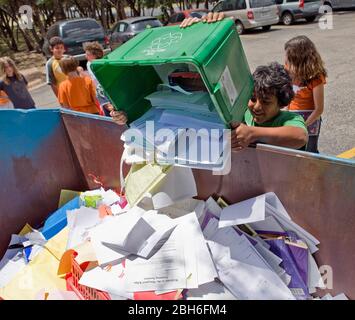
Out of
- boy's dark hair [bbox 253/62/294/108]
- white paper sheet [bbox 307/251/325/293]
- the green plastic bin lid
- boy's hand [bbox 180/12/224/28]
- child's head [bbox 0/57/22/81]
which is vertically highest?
boy's hand [bbox 180/12/224/28]

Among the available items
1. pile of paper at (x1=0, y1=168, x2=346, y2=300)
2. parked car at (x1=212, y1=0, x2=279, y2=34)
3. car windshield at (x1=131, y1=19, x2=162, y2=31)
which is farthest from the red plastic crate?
parked car at (x1=212, y1=0, x2=279, y2=34)

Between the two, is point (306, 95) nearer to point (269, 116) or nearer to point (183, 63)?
point (269, 116)

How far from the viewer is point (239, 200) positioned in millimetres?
1911

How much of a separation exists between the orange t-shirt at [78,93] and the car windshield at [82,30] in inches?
266

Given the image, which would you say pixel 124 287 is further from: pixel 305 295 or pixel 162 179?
pixel 305 295

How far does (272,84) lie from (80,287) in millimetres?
1414

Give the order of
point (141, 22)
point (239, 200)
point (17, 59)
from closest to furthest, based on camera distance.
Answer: point (239, 200) < point (141, 22) < point (17, 59)

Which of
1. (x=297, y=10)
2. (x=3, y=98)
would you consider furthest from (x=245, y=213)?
(x=297, y=10)

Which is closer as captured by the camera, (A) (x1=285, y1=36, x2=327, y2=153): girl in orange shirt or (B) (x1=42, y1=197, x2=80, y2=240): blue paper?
(B) (x1=42, y1=197, x2=80, y2=240): blue paper

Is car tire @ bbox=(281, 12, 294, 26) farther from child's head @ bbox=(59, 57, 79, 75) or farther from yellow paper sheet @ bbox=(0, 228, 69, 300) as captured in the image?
yellow paper sheet @ bbox=(0, 228, 69, 300)

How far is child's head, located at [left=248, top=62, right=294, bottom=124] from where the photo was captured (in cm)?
181

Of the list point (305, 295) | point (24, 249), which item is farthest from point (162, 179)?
point (24, 249)

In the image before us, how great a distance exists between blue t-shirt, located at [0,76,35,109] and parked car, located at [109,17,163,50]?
717cm

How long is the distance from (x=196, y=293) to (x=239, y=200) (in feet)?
1.79
